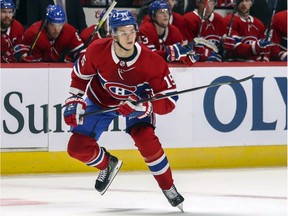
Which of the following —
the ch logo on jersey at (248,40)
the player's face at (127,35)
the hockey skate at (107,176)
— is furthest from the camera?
the ch logo on jersey at (248,40)

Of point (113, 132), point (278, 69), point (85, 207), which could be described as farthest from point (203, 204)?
point (278, 69)

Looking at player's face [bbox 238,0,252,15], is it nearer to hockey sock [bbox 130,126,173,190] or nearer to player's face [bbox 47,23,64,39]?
player's face [bbox 47,23,64,39]

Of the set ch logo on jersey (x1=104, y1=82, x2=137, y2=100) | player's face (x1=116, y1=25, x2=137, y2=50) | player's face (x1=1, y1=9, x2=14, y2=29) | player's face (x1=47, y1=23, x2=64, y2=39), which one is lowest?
player's face (x1=47, y1=23, x2=64, y2=39)

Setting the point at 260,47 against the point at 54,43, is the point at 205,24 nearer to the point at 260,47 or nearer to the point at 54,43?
the point at 260,47

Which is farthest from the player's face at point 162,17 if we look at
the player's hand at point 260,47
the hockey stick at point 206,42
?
the player's hand at point 260,47

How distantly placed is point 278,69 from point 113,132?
4.65 ft

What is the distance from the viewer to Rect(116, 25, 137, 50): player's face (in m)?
5.61

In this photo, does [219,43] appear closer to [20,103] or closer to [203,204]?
[20,103]

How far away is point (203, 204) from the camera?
5980 mm

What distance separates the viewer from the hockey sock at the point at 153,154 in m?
5.69

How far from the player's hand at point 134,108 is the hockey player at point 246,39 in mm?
2841

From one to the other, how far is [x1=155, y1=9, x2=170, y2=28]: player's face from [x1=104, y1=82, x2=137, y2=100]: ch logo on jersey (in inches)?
86.5

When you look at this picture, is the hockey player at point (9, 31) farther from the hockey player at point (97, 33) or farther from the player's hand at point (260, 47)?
the player's hand at point (260, 47)

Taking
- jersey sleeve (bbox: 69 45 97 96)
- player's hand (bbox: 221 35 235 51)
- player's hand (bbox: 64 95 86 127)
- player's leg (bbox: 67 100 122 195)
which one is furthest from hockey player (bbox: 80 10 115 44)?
player's hand (bbox: 64 95 86 127)
